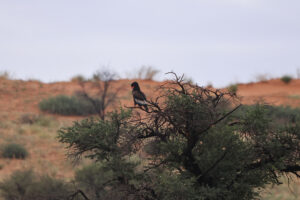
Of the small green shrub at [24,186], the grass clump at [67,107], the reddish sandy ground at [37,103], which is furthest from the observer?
the grass clump at [67,107]

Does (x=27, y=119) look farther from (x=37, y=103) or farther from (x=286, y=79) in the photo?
(x=286, y=79)

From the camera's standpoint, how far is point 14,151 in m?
25.1

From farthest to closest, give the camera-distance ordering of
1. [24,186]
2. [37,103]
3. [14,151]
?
[37,103]
[14,151]
[24,186]

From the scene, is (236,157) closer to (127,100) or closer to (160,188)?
(160,188)

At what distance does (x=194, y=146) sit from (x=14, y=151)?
63.9 ft

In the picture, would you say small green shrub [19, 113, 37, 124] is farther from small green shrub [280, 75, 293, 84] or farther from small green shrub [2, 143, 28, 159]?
small green shrub [280, 75, 293, 84]

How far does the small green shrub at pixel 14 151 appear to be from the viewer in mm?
25062

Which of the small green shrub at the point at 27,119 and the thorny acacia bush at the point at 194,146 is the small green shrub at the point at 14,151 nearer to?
the small green shrub at the point at 27,119

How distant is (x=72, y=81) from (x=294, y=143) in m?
47.4

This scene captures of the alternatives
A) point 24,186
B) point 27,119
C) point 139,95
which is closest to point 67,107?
point 27,119

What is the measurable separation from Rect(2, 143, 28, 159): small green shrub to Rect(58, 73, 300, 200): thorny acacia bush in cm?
1764

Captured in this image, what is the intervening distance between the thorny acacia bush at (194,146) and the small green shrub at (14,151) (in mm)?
17641

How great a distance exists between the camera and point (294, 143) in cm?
837

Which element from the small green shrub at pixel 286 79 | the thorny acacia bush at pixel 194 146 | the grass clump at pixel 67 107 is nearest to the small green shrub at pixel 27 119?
the grass clump at pixel 67 107
